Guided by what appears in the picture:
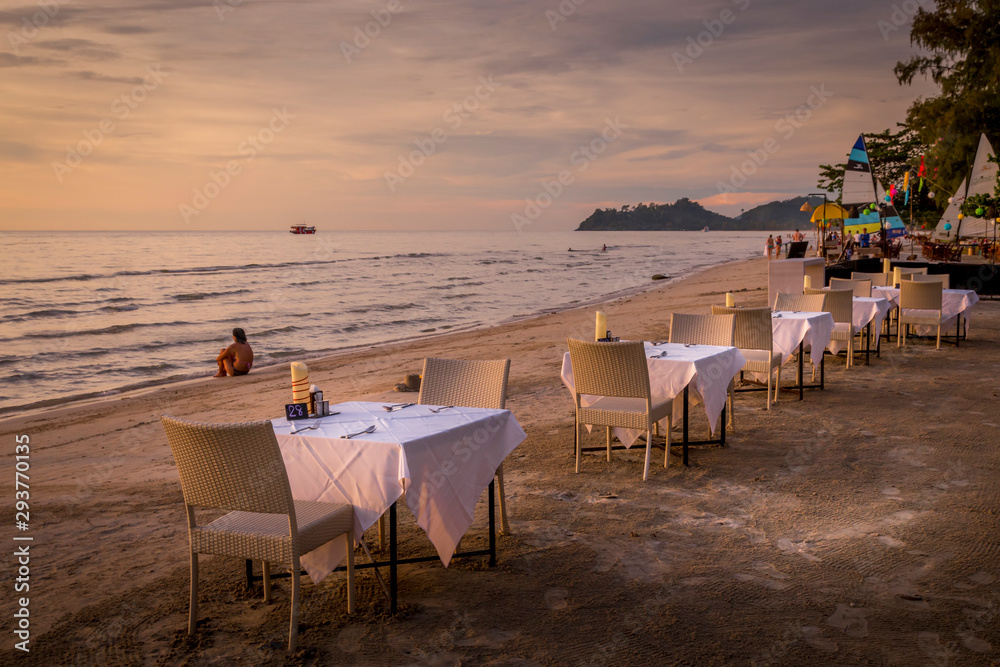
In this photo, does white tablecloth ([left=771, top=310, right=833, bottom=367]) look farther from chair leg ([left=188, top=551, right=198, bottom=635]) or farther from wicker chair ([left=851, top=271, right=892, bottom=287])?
chair leg ([left=188, top=551, right=198, bottom=635])

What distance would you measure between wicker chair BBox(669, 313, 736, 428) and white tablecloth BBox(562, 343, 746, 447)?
1.57ft

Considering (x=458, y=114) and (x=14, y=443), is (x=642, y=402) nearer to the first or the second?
(x=14, y=443)

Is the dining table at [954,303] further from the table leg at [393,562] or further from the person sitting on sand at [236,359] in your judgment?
the person sitting on sand at [236,359]

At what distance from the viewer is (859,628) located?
2.74 meters

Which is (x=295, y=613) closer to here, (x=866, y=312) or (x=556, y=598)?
(x=556, y=598)

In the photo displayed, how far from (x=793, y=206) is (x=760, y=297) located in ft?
460

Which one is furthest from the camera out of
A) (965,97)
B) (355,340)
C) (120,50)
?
(965,97)

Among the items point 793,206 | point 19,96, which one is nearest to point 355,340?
point 19,96

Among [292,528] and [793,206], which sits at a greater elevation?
[793,206]

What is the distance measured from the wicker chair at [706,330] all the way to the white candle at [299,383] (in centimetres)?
354

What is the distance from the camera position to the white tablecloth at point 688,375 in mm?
4971

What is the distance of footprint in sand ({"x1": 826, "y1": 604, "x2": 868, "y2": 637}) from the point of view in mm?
2721

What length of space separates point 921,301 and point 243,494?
32.8 ft

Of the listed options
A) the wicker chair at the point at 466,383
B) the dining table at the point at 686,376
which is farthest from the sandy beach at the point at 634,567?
the wicker chair at the point at 466,383
